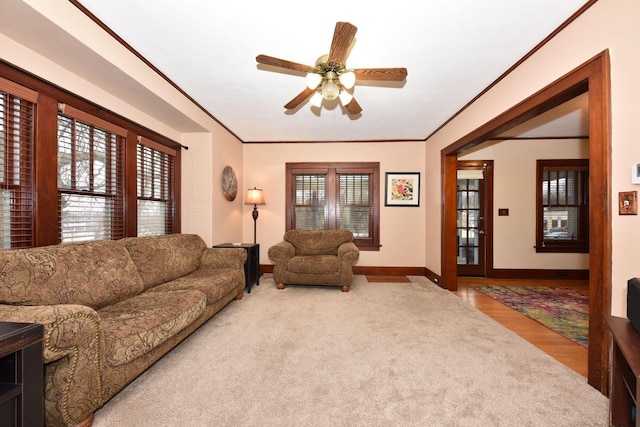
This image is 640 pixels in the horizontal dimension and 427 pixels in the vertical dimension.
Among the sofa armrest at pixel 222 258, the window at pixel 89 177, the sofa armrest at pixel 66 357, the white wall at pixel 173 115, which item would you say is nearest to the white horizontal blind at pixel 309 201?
the white wall at pixel 173 115

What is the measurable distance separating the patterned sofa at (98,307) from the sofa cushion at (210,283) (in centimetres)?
1

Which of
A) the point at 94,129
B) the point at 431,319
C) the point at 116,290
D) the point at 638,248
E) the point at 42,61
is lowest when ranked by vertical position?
the point at 431,319

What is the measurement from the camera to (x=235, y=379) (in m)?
1.81

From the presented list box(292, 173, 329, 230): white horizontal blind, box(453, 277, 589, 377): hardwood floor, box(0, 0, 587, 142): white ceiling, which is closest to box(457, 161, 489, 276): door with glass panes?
box(453, 277, 589, 377): hardwood floor

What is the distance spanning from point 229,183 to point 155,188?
1147mm

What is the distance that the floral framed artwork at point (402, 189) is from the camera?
5043mm

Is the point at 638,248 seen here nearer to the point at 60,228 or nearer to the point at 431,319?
the point at 431,319

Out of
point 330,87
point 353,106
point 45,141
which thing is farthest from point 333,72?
point 45,141

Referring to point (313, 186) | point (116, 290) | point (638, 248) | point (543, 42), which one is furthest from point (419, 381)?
point (313, 186)

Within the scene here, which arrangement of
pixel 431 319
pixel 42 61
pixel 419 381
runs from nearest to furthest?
pixel 419 381 < pixel 42 61 < pixel 431 319

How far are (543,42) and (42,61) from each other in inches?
159

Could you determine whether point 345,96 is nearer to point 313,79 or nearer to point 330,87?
point 330,87

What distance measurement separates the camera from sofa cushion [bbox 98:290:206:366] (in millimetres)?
1544

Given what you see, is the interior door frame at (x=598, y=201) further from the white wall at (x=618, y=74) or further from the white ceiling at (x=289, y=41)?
the white ceiling at (x=289, y=41)
